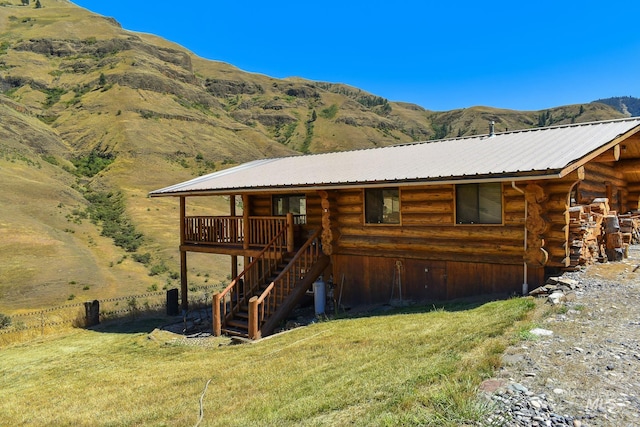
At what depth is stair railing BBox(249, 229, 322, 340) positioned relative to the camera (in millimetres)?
12297

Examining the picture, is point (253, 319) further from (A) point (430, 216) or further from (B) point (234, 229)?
(B) point (234, 229)

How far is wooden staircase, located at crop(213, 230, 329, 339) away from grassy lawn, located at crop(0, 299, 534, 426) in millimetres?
940

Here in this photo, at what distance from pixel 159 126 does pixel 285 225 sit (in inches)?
2334

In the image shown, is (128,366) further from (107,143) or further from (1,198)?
(107,143)

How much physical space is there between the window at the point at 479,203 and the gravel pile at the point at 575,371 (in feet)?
11.4

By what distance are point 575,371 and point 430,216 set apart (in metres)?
7.34

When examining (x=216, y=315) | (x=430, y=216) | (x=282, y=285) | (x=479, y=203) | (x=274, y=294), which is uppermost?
(x=479, y=203)

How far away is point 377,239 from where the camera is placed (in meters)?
13.4

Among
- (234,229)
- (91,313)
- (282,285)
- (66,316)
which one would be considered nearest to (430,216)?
(282,285)

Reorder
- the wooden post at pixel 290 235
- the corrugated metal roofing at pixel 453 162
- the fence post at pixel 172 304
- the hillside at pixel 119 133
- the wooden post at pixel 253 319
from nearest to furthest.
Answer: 1. the corrugated metal roofing at pixel 453 162
2. the wooden post at pixel 253 319
3. the wooden post at pixel 290 235
4. the fence post at pixel 172 304
5. the hillside at pixel 119 133

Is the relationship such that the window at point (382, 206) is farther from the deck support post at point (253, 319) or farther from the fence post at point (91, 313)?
the fence post at point (91, 313)

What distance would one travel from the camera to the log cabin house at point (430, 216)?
408 inches

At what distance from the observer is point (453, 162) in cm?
1207

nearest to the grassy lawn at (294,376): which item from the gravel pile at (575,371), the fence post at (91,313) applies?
the gravel pile at (575,371)
